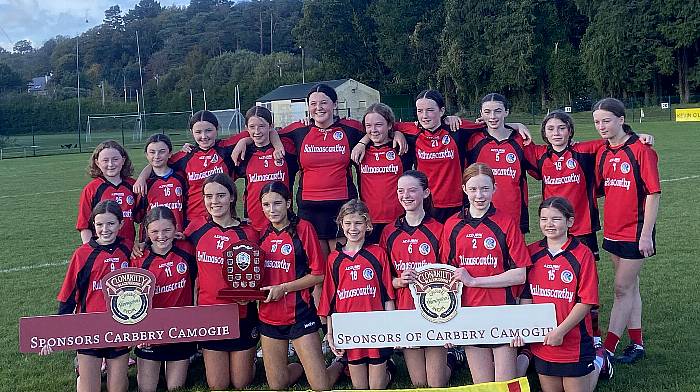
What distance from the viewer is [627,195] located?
4664mm

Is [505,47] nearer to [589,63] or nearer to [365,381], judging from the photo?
[589,63]

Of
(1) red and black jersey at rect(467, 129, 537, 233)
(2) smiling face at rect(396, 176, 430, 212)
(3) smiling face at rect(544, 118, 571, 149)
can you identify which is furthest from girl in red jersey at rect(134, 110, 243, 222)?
(3) smiling face at rect(544, 118, 571, 149)

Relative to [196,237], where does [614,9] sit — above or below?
above

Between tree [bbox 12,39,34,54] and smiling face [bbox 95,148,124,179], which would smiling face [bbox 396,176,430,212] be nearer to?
smiling face [bbox 95,148,124,179]

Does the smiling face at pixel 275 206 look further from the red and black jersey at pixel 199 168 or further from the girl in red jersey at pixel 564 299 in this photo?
the girl in red jersey at pixel 564 299

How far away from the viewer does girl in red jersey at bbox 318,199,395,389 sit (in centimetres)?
418

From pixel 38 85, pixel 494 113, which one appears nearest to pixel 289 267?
pixel 494 113

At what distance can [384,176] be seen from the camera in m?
5.07

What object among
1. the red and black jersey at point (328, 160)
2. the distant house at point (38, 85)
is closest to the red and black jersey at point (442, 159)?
the red and black jersey at point (328, 160)

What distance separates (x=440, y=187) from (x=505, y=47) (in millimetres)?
45090

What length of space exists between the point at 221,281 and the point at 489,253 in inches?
68.3

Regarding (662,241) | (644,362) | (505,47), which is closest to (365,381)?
(644,362)

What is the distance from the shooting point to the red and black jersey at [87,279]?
4371 mm

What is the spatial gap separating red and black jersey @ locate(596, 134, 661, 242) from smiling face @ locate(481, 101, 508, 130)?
73 centimetres
